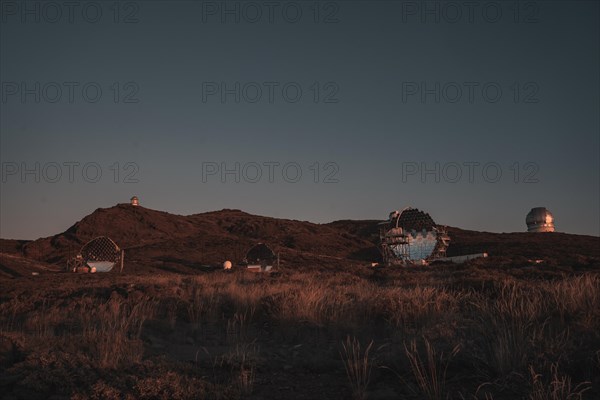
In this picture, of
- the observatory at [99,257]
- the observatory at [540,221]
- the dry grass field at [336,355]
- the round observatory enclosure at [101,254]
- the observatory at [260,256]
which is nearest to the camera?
the dry grass field at [336,355]

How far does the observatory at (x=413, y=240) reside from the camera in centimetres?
3972

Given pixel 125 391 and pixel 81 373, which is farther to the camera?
pixel 81 373

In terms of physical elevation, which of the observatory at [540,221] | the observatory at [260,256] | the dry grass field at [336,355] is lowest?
the dry grass field at [336,355]

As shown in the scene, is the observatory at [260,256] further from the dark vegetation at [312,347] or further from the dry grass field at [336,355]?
the dry grass field at [336,355]

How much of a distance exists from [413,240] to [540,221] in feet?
146

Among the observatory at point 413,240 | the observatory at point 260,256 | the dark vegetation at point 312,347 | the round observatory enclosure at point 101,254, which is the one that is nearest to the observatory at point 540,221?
the observatory at point 413,240

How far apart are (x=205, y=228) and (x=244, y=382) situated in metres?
69.4

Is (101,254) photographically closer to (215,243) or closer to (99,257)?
(99,257)

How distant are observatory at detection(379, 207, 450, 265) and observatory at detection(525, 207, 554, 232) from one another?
40.6m

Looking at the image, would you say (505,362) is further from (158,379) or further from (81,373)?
(81,373)

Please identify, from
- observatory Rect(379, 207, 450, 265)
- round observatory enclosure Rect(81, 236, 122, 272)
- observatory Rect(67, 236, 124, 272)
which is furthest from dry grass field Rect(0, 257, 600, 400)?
observatory Rect(379, 207, 450, 265)

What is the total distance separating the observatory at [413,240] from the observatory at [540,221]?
40557mm

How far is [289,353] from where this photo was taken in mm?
6855

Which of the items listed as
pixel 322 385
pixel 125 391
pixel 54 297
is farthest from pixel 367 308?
pixel 54 297
